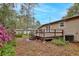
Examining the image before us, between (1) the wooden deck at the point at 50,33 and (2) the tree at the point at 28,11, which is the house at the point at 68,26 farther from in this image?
(2) the tree at the point at 28,11

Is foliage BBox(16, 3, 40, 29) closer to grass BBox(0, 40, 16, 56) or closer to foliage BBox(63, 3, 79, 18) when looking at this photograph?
grass BBox(0, 40, 16, 56)

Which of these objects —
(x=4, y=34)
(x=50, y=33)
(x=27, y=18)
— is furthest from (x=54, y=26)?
(x=4, y=34)

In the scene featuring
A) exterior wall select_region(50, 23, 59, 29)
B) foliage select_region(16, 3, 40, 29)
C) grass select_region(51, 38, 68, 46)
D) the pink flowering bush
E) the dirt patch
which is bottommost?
the dirt patch

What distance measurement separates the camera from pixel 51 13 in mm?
2963

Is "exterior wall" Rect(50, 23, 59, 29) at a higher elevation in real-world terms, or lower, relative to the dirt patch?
higher

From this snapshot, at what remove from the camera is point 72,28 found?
296 cm

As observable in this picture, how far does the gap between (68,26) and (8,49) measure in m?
0.74

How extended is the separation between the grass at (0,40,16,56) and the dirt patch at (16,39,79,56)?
47 mm

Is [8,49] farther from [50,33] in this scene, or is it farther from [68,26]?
[68,26]

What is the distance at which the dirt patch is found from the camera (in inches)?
116

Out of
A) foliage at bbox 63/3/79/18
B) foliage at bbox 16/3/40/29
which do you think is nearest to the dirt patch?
foliage at bbox 16/3/40/29

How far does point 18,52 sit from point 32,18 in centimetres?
43

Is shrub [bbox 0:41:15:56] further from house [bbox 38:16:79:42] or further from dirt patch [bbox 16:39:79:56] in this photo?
house [bbox 38:16:79:42]

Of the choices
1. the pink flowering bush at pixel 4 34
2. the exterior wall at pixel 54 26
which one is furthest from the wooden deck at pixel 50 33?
the pink flowering bush at pixel 4 34
